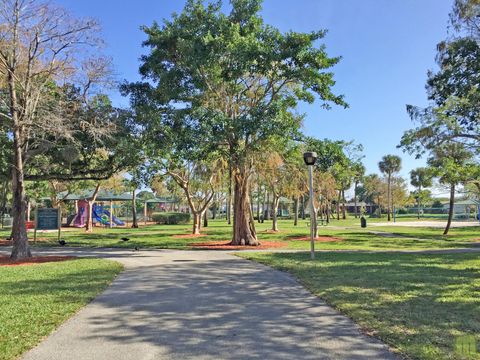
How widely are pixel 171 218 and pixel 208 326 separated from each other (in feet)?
153

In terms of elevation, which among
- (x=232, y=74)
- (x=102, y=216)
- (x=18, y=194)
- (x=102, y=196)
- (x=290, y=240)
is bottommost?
(x=290, y=240)

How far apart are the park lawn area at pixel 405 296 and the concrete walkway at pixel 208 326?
36 centimetres

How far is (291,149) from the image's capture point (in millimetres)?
22250

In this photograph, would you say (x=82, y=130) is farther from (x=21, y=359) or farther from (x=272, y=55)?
(x=21, y=359)

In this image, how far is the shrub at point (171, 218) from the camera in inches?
2057

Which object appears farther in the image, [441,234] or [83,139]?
[441,234]

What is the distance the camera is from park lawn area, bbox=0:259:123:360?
567cm

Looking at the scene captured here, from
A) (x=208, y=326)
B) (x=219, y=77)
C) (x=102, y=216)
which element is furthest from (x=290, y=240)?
(x=102, y=216)

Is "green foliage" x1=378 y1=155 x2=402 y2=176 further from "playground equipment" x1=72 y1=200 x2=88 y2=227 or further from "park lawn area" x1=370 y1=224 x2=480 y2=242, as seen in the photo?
"playground equipment" x1=72 y1=200 x2=88 y2=227

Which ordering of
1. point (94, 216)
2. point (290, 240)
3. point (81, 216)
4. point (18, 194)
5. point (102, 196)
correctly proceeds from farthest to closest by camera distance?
point (94, 216), point (81, 216), point (102, 196), point (290, 240), point (18, 194)

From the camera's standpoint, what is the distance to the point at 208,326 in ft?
20.2

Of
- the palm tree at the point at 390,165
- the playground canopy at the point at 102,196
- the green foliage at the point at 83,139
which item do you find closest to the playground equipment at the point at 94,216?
the playground canopy at the point at 102,196

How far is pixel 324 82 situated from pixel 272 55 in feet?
8.77

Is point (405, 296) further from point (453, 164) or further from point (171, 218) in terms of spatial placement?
point (171, 218)
